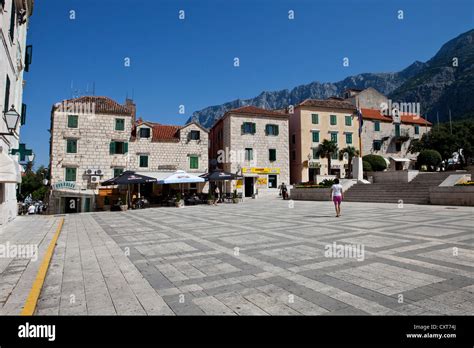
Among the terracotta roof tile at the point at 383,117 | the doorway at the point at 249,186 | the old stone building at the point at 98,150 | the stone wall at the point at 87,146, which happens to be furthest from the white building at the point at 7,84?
the terracotta roof tile at the point at 383,117

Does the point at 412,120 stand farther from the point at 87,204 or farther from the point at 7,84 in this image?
Answer: the point at 7,84

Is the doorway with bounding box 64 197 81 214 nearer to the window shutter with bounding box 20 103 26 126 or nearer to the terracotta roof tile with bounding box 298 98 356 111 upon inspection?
the window shutter with bounding box 20 103 26 126

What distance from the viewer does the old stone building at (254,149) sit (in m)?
37.9

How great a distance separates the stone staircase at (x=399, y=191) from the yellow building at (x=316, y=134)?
14851mm

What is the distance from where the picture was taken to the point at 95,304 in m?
3.79

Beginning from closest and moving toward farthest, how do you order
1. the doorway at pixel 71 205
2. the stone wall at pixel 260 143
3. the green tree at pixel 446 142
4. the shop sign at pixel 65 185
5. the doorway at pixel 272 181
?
the shop sign at pixel 65 185 < the doorway at pixel 71 205 < the stone wall at pixel 260 143 < the doorway at pixel 272 181 < the green tree at pixel 446 142

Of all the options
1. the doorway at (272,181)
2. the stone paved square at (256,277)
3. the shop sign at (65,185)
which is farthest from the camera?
the doorway at (272,181)

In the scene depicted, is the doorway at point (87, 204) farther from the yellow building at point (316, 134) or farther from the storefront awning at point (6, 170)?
the yellow building at point (316, 134)

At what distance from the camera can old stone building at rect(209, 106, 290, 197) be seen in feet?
124

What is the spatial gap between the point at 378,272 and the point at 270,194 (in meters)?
31.0

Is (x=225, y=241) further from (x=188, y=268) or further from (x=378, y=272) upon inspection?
(x=378, y=272)

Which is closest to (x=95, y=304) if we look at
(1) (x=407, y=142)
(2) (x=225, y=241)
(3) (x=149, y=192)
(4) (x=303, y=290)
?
(4) (x=303, y=290)

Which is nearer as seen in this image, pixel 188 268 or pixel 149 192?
pixel 188 268
